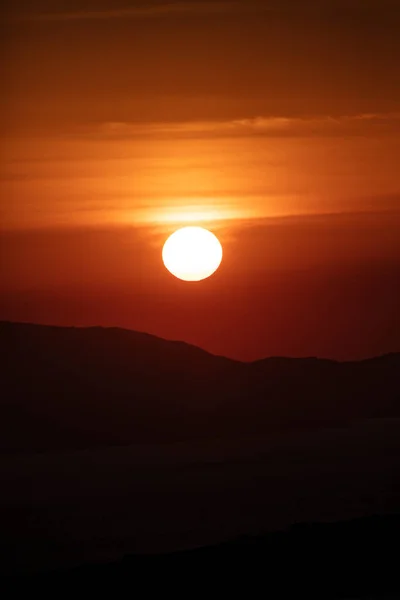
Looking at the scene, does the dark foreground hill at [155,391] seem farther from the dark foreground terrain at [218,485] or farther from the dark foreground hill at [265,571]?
the dark foreground hill at [265,571]

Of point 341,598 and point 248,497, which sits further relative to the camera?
point 248,497

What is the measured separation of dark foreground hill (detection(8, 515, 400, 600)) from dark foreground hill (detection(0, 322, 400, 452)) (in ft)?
44.2

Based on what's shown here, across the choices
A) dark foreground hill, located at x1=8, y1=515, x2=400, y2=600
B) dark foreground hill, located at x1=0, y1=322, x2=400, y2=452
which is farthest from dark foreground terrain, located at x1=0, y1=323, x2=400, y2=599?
dark foreground hill, located at x1=0, y1=322, x2=400, y2=452

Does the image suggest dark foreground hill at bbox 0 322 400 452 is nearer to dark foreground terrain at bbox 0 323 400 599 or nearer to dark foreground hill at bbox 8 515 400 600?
dark foreground terrain at bbox 0 323 400 599

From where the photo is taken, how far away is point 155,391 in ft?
127

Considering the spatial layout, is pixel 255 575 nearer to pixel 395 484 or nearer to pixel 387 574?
pixel 387 574

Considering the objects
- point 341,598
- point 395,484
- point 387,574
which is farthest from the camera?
point 395,484

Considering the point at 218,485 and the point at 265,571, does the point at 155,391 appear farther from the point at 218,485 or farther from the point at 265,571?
the point at 265,571

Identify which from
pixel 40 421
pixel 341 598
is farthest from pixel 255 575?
pixel 40 421

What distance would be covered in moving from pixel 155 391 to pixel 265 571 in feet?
98.7

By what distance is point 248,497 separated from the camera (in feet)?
42.8

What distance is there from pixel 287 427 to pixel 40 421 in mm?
7801

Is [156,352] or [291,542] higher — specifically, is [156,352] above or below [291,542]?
above

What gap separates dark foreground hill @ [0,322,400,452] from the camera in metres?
28.1
